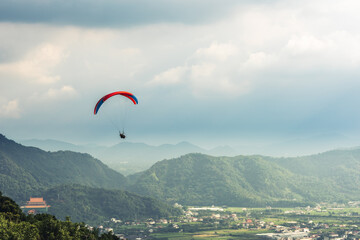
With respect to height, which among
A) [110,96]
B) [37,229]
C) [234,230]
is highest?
[110,96]

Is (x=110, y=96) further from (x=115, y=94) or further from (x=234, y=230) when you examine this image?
(x=234, y=230)

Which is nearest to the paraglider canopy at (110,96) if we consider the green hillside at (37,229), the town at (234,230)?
the green hillside at (37,229)

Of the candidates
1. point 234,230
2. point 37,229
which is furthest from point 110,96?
point 234,230

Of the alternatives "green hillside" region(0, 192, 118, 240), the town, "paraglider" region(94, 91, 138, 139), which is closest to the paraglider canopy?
"paraglider" region(94, 91, 138, 139)

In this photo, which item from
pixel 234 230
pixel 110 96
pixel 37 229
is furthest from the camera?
pixel 234 230

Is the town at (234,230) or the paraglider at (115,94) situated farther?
the town at (234,230)

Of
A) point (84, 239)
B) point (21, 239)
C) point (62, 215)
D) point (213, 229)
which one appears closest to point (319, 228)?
point (213, 229)

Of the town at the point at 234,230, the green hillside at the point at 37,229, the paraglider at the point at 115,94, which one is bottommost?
the town at the point at 234,230

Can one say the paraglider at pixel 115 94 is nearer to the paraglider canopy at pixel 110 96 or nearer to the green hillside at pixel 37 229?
the paraglider canopy at pixel 110 96

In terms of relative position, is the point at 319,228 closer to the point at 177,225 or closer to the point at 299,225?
the point at 299,225

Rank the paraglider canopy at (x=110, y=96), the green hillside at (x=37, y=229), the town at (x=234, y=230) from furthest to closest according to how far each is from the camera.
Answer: the town at (x=234, y=230) < the paraglider canopy at (x=110, y=96) < the green hillside at (x=37, y=229)

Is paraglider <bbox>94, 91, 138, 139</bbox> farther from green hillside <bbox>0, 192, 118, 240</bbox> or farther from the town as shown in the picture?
the town
